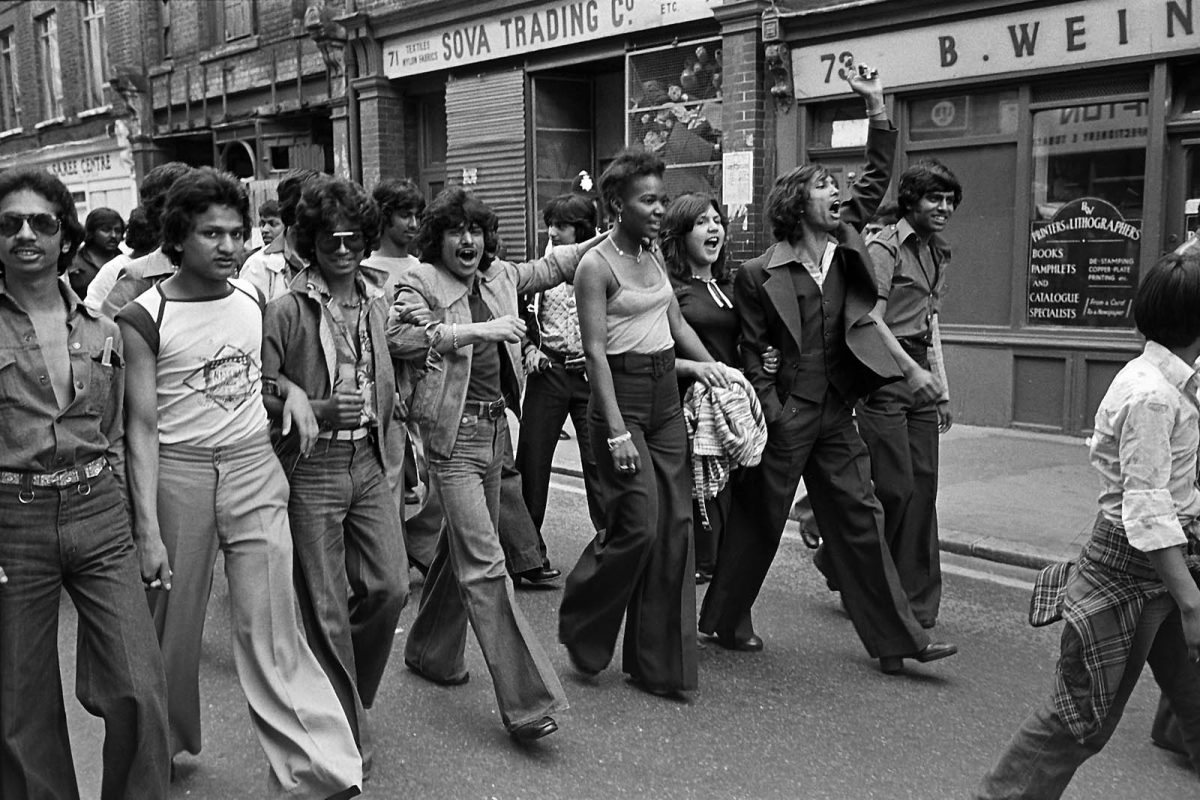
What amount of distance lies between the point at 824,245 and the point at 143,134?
59.1ft

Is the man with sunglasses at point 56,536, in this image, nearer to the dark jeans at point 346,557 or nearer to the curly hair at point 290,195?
the dark jeans at point 346,557

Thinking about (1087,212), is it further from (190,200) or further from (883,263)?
(190,200)

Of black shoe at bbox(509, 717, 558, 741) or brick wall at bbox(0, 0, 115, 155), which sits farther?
brick wall at bbox(0, 0, 115, 155)

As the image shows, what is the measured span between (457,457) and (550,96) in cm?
1046

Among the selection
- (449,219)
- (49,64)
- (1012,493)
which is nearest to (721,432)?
(449,219)

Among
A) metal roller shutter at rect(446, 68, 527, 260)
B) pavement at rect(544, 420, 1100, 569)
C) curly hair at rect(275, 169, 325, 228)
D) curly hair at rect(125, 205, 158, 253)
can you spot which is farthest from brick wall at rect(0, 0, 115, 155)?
curly hair at rect(275, 169, 325, 228)

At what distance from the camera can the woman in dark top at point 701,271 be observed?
16.6 ft

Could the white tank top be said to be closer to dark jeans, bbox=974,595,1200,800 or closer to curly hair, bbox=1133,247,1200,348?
dark jeans, bbox=974,595,1200,800

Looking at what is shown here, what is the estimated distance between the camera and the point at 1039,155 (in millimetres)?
9719

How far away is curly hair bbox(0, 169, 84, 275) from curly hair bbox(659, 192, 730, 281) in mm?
2605

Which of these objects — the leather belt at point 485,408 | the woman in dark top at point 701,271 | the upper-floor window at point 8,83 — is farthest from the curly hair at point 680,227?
the upper-floor window at point 8,83

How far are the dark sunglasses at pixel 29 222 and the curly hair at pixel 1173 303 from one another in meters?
2.83

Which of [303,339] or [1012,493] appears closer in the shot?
[303,339]

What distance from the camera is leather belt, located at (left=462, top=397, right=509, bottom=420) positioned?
14.3ft
